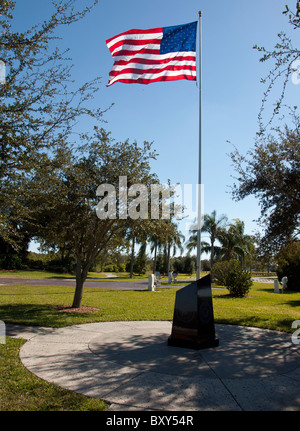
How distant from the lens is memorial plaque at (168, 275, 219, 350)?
6.60m

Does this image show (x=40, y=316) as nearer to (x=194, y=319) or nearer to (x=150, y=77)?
(x=194, y=319)

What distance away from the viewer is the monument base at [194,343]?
6534 millimetres

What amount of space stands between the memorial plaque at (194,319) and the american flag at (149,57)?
648 cm

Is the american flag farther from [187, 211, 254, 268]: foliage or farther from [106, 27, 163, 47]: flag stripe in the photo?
[187, 211, 254, 268]: foliage

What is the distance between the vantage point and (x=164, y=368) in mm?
5293

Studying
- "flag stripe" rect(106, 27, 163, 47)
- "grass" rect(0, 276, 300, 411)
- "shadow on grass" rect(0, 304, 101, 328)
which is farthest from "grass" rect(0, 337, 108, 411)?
"flag stripe" rect(106, 27, 163, 47)

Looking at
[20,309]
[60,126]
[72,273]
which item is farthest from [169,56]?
[72,273]

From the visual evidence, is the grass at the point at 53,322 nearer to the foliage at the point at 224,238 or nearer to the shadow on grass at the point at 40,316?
the shadow on grass at the point at 40,316

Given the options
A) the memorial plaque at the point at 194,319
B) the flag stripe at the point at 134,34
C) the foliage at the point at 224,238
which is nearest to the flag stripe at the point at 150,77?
the flag stripe at the point at 134,34

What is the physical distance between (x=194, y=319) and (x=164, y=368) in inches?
59.1

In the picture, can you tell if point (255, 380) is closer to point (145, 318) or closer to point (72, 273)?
point (145, 318)

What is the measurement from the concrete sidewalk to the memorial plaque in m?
0.21

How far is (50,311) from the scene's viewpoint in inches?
435

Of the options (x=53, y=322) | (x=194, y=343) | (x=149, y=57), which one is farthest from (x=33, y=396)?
(x=149, y=57)
